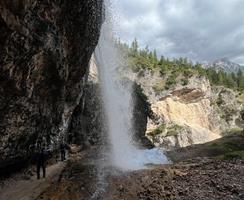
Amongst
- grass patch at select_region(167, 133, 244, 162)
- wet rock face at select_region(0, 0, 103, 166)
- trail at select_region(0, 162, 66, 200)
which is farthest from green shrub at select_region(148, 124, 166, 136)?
trail at select_region(0, 162, 66, 200)

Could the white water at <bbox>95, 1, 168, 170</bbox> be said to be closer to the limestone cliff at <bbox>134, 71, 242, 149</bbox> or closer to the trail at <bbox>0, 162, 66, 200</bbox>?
the trail at <bbox>0, 162, 66, 200</bbox>

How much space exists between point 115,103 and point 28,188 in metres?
31.6

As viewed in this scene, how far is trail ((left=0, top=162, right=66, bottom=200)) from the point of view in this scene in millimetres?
24891

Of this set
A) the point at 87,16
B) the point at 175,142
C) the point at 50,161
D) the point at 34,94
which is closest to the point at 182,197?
the point at 34,94

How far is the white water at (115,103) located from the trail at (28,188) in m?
11.6

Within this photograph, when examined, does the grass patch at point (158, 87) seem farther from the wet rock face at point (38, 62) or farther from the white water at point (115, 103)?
the wet rock face at point (38, 62)

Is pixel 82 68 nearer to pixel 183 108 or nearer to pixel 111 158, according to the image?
pixel 111 158

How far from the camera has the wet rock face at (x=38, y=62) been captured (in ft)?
67.3

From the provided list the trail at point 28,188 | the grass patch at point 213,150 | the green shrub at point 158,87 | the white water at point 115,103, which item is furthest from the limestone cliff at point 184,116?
the trail at point 28,188

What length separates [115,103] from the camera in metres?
57.3

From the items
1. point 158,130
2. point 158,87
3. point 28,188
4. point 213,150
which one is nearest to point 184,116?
point 158,87

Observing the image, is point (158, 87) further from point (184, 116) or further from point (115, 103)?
point (115, 103)

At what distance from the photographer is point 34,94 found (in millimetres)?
27594

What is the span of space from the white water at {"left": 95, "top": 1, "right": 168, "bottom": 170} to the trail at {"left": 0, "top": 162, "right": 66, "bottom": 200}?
11635 mm
